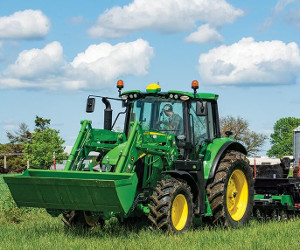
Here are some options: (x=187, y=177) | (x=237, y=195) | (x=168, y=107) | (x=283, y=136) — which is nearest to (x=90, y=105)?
(x=168, y=107)

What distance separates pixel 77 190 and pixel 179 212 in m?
1.94

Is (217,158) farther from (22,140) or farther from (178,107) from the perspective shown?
(22,140)

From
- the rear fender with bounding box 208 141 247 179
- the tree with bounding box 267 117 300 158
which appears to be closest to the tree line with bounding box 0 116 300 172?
the tree with bounding box 267 117 300 158

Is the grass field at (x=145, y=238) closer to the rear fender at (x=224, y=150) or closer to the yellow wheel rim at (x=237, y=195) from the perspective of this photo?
the yellow wheel rim at (x=237, y=195)

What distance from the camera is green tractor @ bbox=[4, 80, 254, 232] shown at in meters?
9.83

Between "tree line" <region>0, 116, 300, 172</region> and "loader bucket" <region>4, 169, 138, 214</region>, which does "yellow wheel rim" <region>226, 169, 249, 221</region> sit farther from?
"tree line" <region>0, 116, 300, 172</region>

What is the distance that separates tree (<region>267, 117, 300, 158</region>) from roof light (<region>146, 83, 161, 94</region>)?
248ft

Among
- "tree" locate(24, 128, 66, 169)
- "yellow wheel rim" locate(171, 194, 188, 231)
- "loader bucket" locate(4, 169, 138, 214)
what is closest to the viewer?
"loader bucket" locate(4, 169, 138, 214)

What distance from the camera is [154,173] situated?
1109 cm

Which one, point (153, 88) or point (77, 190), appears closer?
point (77, 190)

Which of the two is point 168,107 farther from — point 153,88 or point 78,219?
point 78,219

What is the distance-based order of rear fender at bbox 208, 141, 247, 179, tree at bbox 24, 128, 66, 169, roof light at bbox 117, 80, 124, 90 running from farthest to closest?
tree at bbox 24, 128, 66, 169
roof light at bbox 117, 80, 124, 90
rear fender at bbox 208, 141, 247, 179

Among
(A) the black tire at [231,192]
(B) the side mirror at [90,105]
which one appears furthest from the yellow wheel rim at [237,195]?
(B) the side mirror at [90,105]

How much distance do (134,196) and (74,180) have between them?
38.4 inches
